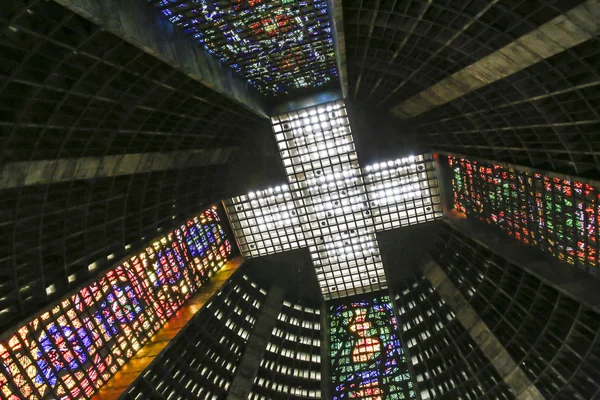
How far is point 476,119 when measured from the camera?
105 feet

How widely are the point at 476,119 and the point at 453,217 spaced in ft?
55.2

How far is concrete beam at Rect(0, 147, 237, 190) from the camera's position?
2119 centimetres

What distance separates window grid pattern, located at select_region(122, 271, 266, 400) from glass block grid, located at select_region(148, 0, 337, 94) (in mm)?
20930

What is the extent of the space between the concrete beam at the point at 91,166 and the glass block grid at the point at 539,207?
795 inches

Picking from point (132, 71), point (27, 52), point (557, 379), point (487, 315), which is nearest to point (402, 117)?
point (487, 315)

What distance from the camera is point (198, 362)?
151 ft

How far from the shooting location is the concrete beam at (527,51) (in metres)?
17.4

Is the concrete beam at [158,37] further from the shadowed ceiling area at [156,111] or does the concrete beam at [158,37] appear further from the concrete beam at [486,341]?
the concrete beam at [486,341]

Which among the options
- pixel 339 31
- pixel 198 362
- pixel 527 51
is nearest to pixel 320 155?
pixel 198 362

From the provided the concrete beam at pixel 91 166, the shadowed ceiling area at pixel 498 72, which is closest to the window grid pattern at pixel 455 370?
the shadowed ceiling area at pixel 498 72

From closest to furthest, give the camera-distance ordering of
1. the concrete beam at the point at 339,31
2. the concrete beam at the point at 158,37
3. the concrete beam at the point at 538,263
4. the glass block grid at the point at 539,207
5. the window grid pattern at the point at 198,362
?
the concrete beam at the point at 158,37, the concrete beam at the point at 339,31, the glass block grid at the point at 539,207, the concrete beam at the point at 538,263, the window grid pattern at the point at 198,362

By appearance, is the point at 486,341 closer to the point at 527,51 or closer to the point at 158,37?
the point at 527,51

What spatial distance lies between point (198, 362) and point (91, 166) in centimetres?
2542

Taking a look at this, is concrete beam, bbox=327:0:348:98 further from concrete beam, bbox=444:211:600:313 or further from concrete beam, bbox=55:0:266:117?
concrete beam, bbox=444:211:600:313
